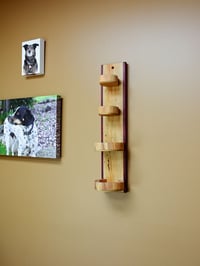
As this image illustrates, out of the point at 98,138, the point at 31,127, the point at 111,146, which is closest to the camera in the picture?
the point at 111,146

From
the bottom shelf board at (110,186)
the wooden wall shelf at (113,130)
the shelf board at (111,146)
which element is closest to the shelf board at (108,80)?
the wooden wall shelf at (113,130)

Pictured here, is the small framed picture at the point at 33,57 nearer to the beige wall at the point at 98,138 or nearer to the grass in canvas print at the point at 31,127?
the beige wall at the point at 98,138

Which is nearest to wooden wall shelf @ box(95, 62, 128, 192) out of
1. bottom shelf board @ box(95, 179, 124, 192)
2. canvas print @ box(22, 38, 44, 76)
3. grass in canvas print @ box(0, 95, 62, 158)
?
bottom shelf board @ box(95, 179, 124, 192)

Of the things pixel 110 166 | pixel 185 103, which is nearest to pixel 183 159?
pixel 185 103

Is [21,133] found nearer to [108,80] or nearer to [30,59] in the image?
[30,59]

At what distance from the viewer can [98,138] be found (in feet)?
5.87

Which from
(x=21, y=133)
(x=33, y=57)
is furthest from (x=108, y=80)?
(x=21, y=133)

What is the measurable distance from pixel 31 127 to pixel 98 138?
0.53 meters

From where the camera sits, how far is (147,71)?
162 centimetres

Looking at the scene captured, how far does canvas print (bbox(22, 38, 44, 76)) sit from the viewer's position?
6.66 ft

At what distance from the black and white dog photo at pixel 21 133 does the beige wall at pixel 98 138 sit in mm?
88

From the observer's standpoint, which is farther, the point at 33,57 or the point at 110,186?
the point at 33,57

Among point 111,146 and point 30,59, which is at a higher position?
point 30,59

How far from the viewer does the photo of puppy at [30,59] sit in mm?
2051
